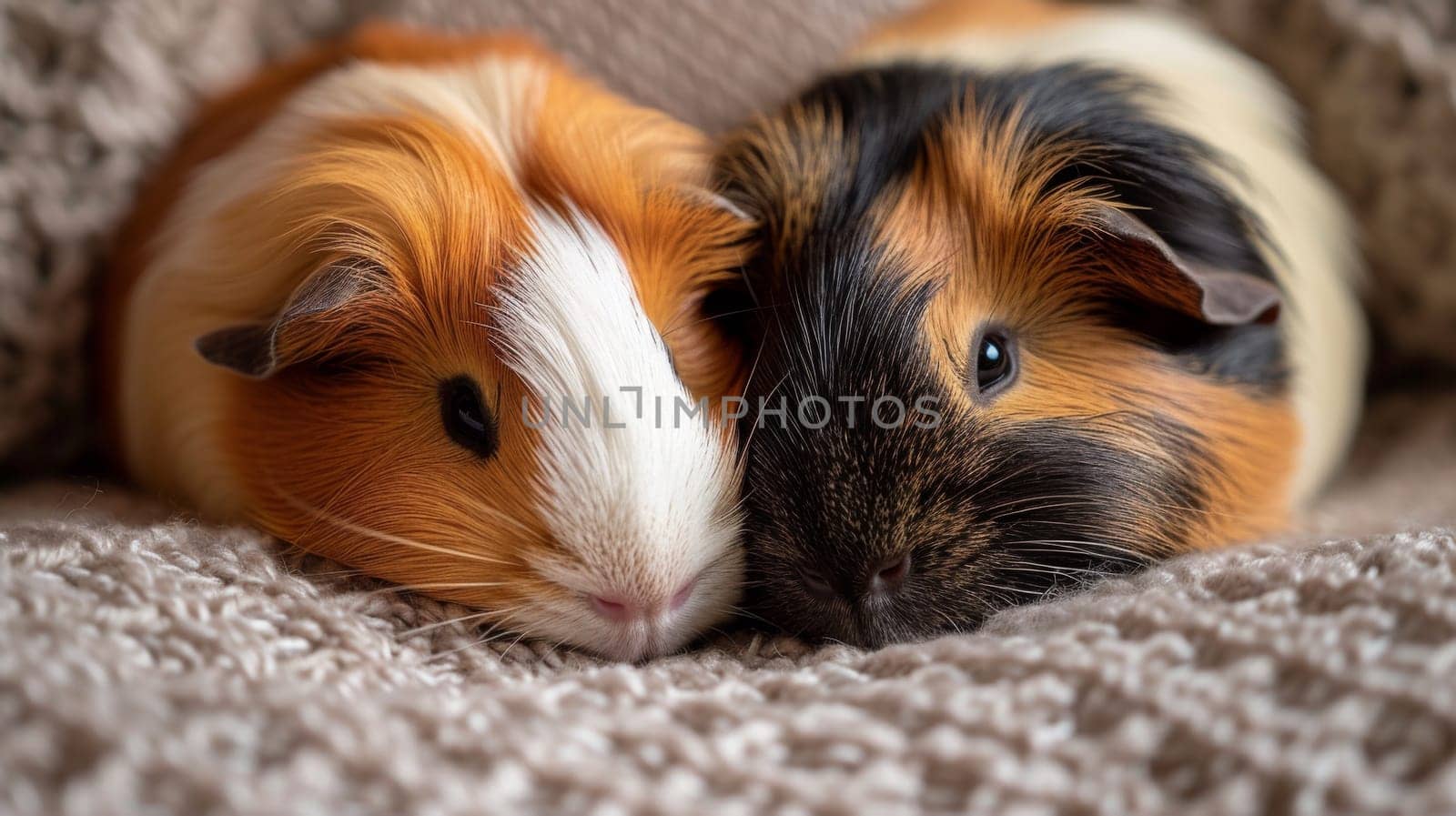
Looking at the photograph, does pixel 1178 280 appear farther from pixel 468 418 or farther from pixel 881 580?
pixel 468 418

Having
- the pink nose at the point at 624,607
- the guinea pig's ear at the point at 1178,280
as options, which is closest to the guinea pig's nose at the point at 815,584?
the pink nose at the point at 624,607

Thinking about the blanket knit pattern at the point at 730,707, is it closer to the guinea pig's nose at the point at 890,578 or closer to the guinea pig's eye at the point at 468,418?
the guinea pig's nose at the point at 890,578

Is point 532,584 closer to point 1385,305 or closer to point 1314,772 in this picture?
point 1314,772

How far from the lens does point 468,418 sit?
1.05 metres

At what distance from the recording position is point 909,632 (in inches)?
40.4

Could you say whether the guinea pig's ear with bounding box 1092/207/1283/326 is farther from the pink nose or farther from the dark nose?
the pink nose

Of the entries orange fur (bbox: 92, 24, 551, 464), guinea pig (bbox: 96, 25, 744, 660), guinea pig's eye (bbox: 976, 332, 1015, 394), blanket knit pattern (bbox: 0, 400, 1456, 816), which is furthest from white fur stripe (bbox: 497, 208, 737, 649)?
orange fur (bbox: 92, 24, 551, 464)

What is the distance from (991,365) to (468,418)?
0.56 m

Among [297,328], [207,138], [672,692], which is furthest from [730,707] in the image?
[207,138]

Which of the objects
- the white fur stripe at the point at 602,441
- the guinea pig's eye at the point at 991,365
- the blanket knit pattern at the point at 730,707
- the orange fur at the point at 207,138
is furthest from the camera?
the orange fur at the point at 207,138

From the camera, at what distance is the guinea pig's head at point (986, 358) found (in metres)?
1.03

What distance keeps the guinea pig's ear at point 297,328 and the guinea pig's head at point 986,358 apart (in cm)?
43

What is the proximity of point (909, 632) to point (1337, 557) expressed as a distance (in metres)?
0.40

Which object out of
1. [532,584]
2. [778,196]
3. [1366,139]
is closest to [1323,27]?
[1366,139]
